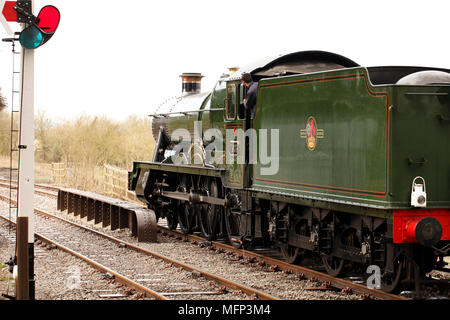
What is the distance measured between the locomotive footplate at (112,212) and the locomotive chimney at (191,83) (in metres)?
3.06

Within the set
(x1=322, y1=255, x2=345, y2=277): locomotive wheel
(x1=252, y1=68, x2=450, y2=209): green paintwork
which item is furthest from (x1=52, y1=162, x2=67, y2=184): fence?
(x1=322, y1=255, x2=345, y2=277): locomotive wheel

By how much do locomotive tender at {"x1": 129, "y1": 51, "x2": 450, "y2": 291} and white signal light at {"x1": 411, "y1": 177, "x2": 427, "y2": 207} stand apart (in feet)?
0.05

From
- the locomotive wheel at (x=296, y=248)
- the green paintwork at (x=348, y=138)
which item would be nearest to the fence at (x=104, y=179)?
the locomotive wheel at (x=296, y=248)

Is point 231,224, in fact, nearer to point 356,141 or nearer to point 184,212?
point 184,212

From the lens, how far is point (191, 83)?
1656 cm

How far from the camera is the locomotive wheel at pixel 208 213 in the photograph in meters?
13.8

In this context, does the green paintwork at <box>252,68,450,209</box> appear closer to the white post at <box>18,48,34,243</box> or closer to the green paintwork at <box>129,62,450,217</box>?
the green paintwork at <box>129,62,450,217</box>

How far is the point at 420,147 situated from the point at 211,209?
255 inches

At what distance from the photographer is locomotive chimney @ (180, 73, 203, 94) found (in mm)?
16484

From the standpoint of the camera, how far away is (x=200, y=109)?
14.4 m

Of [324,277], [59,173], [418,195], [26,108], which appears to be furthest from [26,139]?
[59,173]

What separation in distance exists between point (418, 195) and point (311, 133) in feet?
6.88

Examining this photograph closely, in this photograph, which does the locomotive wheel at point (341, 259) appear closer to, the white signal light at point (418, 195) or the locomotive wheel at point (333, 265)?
the locomotive wheel at point (333, 265)
